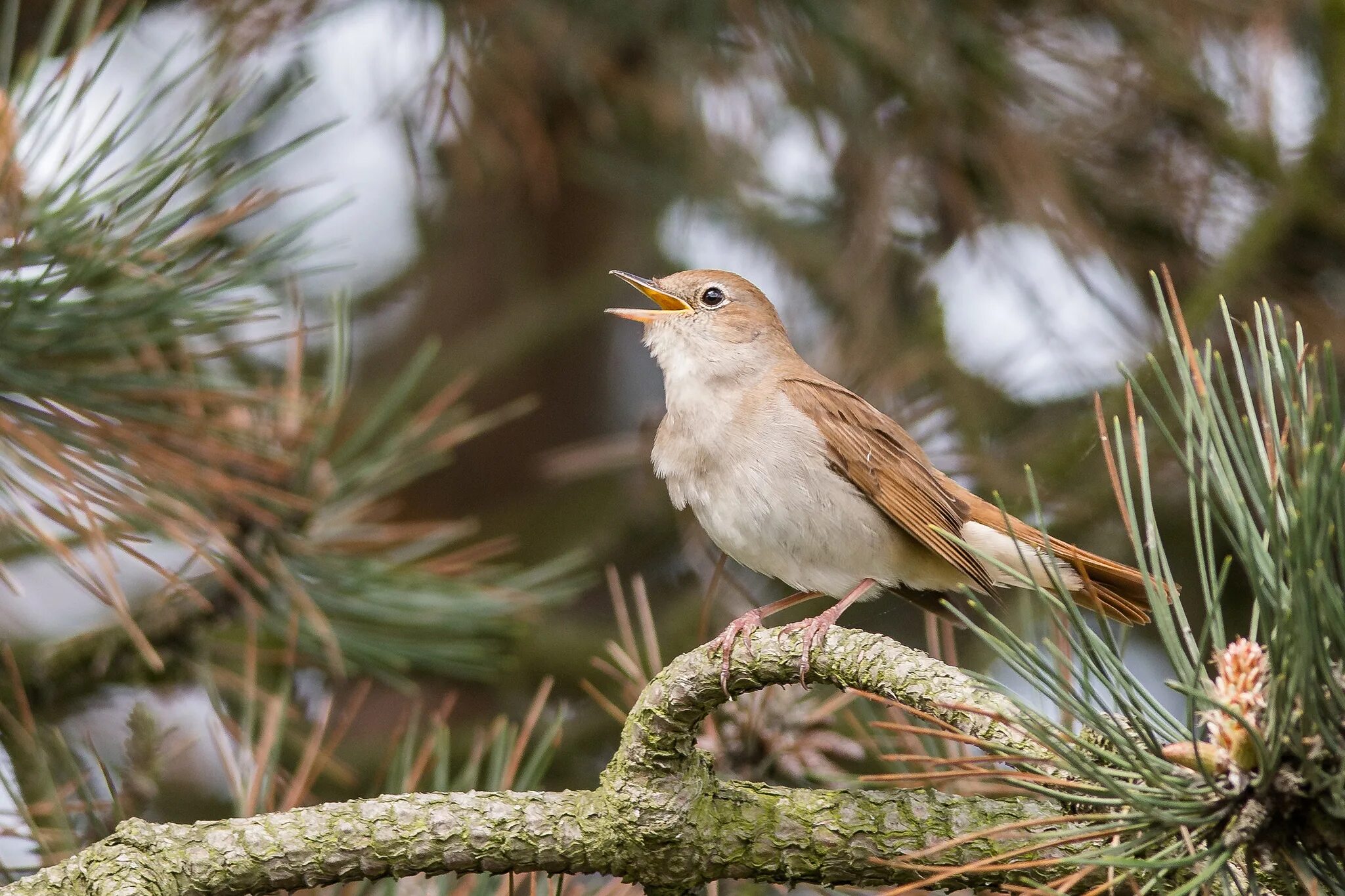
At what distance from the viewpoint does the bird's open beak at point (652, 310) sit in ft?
12.8

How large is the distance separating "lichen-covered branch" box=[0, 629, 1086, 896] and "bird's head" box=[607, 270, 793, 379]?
181 centimetres

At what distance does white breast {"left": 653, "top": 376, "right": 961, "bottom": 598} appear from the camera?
11.2ft

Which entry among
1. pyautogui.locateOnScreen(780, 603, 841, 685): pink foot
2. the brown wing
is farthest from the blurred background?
pyautogui.locateOnScreen(780, 603, 841, 685): pink foot

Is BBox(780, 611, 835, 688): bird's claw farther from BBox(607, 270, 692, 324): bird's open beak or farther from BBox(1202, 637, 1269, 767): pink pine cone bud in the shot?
BBox(607, 270, 692, 324): bird's open beak

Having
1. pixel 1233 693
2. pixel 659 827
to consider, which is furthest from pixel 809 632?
pixel 1233 693

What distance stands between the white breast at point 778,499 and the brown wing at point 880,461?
1.7 inches

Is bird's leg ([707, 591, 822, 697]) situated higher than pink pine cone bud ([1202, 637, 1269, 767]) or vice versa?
pink pine cone bud ([1202, 637, 1269, 767])

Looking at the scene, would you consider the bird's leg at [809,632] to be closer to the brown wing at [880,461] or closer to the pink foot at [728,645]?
the pink foot at [728,645]

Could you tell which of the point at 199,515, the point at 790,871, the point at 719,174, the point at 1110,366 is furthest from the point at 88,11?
the point at 1110,366

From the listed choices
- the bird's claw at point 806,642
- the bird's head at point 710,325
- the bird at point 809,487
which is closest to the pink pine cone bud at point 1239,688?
the bird's claw at point 806,642

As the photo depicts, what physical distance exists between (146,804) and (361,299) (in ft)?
10.7

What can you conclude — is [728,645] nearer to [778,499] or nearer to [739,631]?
[739,631]

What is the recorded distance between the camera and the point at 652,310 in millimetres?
4070

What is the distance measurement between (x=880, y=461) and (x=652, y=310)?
0.89m
